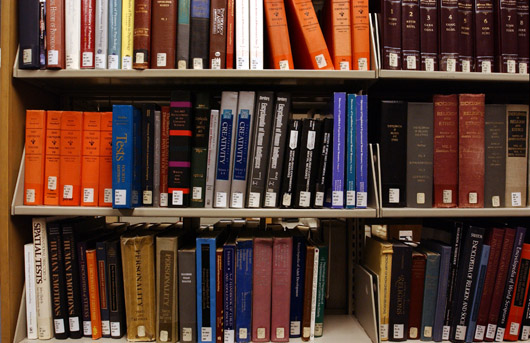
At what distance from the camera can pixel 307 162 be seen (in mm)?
1121

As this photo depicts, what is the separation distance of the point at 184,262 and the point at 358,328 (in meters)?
0.67

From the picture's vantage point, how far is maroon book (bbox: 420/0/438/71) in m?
1.16

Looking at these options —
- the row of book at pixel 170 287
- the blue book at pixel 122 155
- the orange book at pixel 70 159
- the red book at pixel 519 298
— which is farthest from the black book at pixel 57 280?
the red book at pixel 519 298

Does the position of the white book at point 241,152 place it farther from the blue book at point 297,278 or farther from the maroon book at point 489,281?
the maroon book at point 489,281

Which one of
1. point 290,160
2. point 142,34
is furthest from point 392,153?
point 142,34

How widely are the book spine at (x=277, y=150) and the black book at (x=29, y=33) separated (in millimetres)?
799

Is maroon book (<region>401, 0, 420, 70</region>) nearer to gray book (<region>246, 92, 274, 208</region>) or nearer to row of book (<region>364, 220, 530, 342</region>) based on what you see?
gray book (<region>246, 92, 274, 208</region>)

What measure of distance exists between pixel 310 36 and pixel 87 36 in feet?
2.43

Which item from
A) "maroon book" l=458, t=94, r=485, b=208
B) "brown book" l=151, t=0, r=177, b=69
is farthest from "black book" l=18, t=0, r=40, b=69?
"maroon book" l=458, t=94, r=485, b=208

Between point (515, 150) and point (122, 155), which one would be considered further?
point (515, 150)

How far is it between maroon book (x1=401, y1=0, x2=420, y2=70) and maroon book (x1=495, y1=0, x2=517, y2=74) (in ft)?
0.96

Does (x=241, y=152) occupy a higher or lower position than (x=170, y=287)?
higher

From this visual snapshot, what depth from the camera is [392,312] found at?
3.74 ft

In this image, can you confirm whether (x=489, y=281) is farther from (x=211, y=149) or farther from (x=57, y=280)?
(x=57, y=280)
